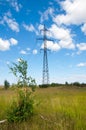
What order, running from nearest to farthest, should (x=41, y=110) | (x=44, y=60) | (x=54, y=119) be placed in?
(x=54, y=119) < (x=41, y=110) < (x=44, y=60)

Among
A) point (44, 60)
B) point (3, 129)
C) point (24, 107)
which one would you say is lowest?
point (3, 129)

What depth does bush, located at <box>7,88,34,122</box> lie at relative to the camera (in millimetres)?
8492

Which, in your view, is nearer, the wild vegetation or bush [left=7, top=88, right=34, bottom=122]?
the wild vegetation

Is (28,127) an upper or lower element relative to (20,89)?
lower

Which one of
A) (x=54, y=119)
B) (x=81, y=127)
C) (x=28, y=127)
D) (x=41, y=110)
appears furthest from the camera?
(x=41, y=110)

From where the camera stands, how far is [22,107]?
8.67 metres

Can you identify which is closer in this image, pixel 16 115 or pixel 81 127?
pixel 81 127

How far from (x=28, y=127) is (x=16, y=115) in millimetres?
1106

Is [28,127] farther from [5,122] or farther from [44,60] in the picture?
[44,60]

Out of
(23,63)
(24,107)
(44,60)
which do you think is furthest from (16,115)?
(44,60)

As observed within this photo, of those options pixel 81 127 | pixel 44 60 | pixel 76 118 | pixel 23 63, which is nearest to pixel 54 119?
pixel 76 118

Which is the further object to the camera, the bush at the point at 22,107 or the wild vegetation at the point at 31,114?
the bush at the point at 22,107

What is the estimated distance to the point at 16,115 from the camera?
8547 mm

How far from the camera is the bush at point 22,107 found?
849cm
